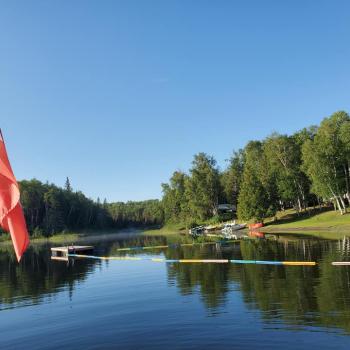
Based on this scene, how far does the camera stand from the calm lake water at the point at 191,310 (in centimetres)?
1623

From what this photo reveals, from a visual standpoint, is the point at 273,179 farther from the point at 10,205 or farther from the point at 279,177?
the point at 10,205

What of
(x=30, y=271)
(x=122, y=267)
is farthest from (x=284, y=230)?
(x=30, y=271)

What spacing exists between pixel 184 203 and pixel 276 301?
12833 centimetres

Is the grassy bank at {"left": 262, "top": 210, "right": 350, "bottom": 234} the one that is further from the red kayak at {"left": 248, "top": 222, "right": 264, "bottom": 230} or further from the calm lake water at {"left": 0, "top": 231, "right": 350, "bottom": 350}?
the calm lake water at {"left": 0, "top": 231, "right": 350, "bottom": 350}

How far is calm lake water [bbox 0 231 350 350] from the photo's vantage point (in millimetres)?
16234

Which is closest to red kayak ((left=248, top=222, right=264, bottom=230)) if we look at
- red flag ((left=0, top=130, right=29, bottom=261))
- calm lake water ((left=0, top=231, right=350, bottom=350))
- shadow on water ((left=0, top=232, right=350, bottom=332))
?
shadow on water ((left=0, top=232, right=350, bottom=332))

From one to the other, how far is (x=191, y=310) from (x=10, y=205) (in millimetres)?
16155

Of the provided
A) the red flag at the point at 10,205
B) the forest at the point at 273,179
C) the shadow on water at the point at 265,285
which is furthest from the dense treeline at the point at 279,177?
the red flag at the point at 10,205

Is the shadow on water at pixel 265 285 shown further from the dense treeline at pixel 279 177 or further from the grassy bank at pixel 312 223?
the dense treeline at pixel 279 177

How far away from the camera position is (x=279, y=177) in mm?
100375

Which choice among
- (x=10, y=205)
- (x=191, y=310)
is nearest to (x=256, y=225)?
(x=191, y=310)

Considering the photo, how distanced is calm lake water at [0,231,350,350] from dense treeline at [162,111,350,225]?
4935cm

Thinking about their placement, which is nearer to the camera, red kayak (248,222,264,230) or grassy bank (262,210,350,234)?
grassy bank (262,210,350,234)

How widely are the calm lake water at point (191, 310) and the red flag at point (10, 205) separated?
1068 centimetres
